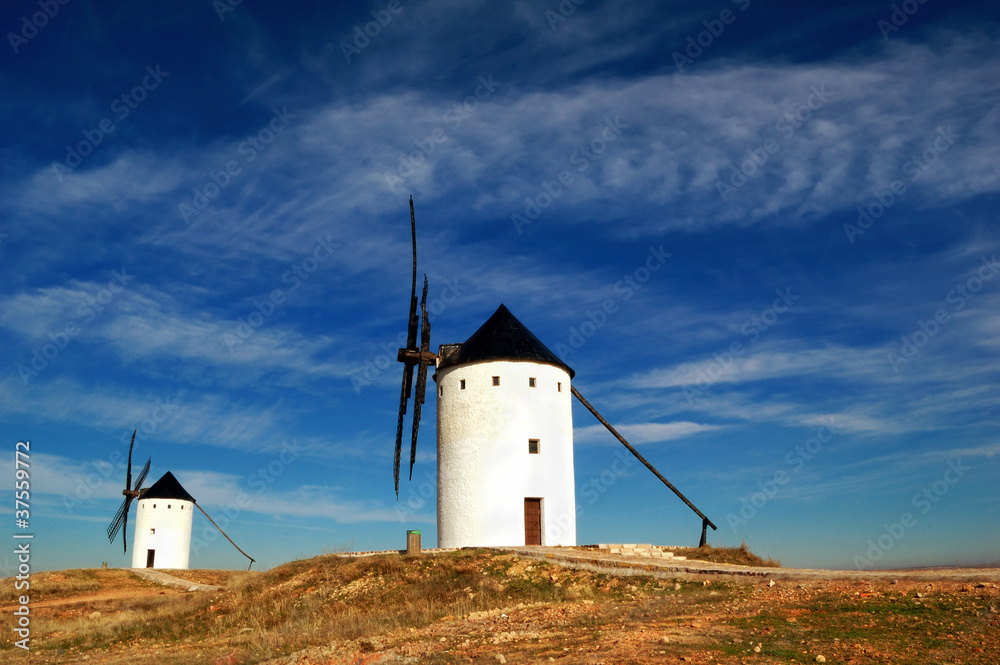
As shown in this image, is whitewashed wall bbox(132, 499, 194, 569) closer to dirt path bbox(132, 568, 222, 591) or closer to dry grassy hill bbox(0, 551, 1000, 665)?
dirt path bbox(132, 568, 222, 591)

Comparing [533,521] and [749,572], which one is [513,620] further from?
[533,521]

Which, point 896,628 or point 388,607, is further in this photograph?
point 388,607

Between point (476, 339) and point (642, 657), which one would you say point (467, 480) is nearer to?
point (476, 339)

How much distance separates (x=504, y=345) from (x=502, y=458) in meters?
3.61

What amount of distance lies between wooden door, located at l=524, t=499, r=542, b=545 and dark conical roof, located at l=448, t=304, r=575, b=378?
4.44 metres

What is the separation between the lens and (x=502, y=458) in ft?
72.4

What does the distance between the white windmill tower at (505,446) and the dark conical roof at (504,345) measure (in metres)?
0.04

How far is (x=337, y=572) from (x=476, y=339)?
893 centimetres

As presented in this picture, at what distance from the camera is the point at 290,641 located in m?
12.0

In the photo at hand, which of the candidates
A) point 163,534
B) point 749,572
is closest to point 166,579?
point 163,534

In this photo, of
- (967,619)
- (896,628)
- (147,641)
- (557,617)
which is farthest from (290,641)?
(967,619)

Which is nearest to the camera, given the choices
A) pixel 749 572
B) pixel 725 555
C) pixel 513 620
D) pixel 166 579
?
pixel 513 620

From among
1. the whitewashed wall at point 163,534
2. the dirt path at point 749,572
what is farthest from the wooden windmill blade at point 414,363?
the whitewashed wall at point 163,534

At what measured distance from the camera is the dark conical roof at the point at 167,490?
135 feet
